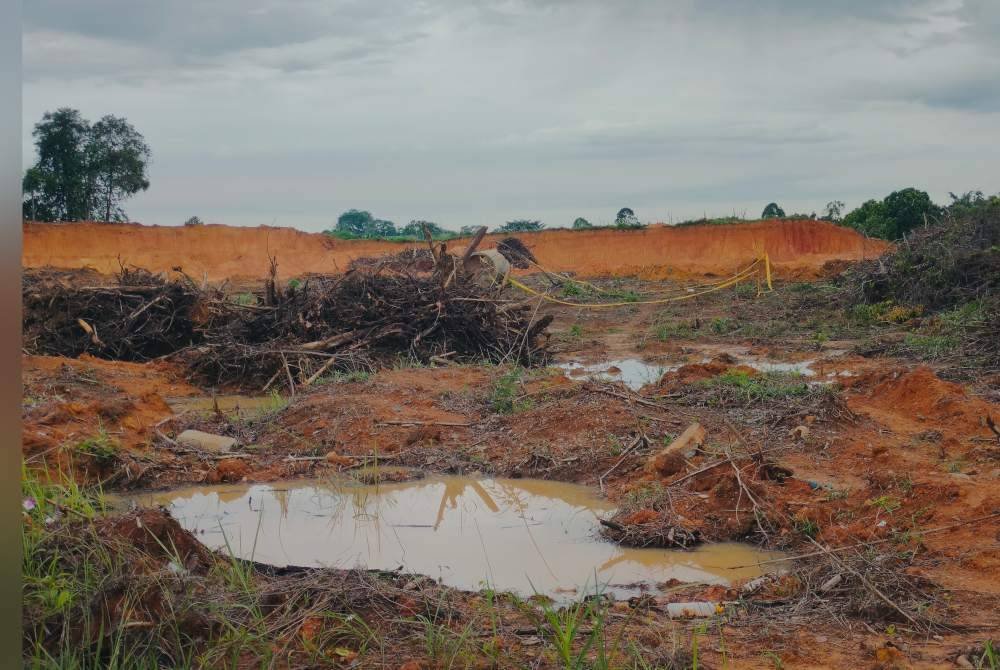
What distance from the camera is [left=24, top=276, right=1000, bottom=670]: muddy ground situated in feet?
10.9

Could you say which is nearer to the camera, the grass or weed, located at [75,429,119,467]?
weed, located at [75,429,119,467]

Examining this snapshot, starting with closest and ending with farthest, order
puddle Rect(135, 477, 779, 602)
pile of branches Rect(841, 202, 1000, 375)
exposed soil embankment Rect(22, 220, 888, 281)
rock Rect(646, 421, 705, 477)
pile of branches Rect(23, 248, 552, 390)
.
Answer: puddle Rect(135, 477, 779, 602), rock Rect(646, 421, 705, 477), pile of branches Rect(841, 202, 1000, 375), pile of branches Rect(23, 248, 552, 390), exposed soil embankment Rect(22, 220, 888, 281)

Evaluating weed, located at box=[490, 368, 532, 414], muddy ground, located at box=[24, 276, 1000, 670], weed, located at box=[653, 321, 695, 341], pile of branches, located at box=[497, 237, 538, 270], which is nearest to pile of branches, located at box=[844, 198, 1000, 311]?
muddy ground, located at box=[24, 276, 1000, 670]

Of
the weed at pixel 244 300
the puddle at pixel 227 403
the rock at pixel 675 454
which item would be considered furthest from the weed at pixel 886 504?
the weed at pixel 244 300

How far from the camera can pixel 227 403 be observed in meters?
10.2

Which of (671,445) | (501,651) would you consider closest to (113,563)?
(501,651)

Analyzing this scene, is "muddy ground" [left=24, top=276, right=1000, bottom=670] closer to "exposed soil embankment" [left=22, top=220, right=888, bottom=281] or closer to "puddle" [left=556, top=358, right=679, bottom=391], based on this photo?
"puddle" [left=556, top=358, right=679, bottom=391]

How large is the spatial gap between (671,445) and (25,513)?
414 cm

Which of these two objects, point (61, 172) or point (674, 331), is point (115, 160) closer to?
point (61, 172)

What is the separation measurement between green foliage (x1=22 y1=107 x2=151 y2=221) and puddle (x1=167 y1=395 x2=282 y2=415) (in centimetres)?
1962

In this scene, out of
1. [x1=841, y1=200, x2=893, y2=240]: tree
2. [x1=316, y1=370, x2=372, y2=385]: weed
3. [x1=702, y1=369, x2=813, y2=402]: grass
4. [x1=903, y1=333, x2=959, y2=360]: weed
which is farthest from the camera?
[x1=841, y1=200, x2=893, y2=240]: tree

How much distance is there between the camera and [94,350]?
12328mm

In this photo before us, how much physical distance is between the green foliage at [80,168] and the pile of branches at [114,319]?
1610 centimetres

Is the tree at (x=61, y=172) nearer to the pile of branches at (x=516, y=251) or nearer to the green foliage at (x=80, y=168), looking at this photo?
the green foliage at (x=80, y=168)
